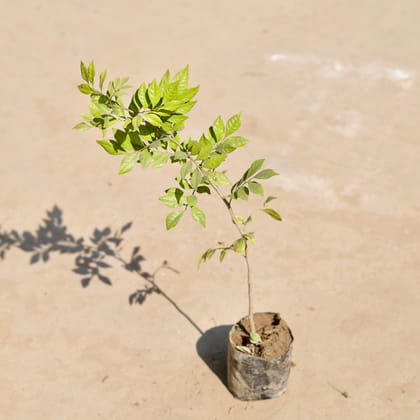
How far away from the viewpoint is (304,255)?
20.4 feet

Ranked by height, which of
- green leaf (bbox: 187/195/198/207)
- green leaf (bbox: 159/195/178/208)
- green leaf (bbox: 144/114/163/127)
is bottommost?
green leaf (bbox: 159/195/178/208)

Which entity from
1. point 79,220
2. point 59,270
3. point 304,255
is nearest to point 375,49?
point 304,255

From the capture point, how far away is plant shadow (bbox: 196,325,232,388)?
17.1 ft

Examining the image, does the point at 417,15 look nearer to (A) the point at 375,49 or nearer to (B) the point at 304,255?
(A) the point at 375,49

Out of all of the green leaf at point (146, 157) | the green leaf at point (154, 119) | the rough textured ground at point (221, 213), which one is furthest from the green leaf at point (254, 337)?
the green leaf at point (154, 119)

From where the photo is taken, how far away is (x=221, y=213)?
6.71 meters

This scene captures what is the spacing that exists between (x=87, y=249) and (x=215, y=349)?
5.89 ft

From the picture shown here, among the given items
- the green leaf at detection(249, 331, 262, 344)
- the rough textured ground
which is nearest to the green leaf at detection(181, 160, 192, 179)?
the green leaf at detection(249, 331, 262, 344)

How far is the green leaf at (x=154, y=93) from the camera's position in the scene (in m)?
3.42

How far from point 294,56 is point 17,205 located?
14.8 ft

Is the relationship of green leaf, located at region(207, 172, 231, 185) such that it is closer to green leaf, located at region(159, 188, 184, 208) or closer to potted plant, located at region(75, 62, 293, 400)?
potted plant, located at region(75, 62, 293, 400)

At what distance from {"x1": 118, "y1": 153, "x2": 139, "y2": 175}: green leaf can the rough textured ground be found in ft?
7.42

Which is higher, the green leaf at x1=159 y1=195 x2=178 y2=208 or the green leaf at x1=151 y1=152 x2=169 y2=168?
the green leaf at x1=151 y1=152 x2=169 y2=168

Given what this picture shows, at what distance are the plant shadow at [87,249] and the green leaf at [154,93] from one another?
2770 mm
